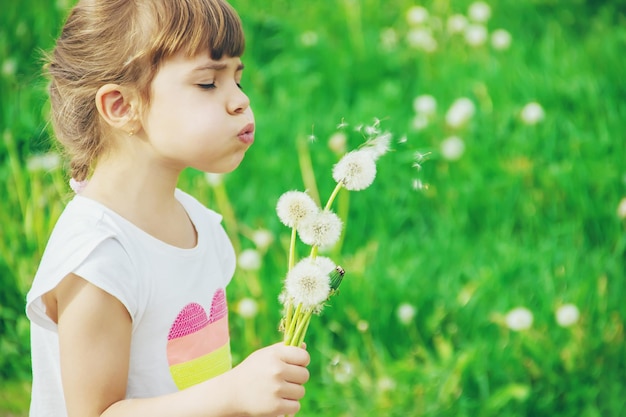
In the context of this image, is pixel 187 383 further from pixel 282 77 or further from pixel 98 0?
pixel 282 77

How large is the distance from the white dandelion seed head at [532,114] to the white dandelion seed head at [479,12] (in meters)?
0.65

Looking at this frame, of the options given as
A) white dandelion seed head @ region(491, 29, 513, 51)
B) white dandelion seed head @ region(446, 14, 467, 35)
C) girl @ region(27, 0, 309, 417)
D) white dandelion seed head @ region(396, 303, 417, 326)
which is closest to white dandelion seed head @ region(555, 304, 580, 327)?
white dandelion seed head @ region(396, 303, 417, 326)

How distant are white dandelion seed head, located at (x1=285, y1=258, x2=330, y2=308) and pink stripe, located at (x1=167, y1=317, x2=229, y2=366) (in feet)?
0.83

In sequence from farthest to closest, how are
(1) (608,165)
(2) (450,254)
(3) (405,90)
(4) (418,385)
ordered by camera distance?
(3) (405,90), (1) (608,165), (2) (450,254), (4) (418,385)

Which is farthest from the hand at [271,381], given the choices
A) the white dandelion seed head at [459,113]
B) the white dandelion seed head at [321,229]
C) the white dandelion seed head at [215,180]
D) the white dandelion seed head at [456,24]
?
the white dandelion seed head at [456,24]

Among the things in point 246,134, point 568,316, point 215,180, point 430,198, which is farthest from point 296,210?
point 430,198

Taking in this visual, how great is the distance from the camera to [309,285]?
1.09 m

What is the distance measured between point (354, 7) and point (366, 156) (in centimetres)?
253

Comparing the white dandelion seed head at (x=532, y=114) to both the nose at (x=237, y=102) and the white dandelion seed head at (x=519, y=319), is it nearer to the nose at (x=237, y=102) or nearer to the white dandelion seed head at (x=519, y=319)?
the white dandelion seed head at (x=519, y=319)

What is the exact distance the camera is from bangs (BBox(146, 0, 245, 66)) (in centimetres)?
121

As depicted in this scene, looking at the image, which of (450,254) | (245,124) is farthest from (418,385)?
(245,124)

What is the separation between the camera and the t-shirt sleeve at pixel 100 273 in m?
1.15

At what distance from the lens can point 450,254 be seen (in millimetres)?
2449

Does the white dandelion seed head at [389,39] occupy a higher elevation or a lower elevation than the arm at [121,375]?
higher
